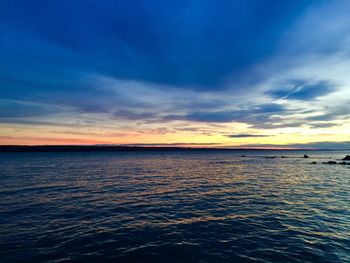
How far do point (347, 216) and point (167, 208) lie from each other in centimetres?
1536

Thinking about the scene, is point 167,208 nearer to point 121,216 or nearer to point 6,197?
point 121,216

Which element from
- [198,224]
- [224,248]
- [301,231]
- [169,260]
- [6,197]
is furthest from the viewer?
[6,197]

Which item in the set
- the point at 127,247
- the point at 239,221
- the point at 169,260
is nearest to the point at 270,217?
the point at 239,221

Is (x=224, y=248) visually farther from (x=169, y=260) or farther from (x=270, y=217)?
(x=270, y=217)

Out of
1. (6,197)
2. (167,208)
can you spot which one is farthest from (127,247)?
(6,197)

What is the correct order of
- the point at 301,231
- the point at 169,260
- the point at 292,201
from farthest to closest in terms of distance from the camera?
1. the point at 292,201
2. the point at 301,231
3. the point at 169,260

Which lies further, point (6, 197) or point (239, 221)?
point (6, 197)

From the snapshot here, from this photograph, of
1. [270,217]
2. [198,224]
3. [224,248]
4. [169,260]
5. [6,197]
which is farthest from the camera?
[6,197]

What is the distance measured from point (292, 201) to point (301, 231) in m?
9.90

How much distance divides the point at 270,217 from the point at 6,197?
1126 inches

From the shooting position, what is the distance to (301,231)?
15680 millimetres

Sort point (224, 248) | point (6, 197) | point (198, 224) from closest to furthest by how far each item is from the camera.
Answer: point (224, 248)
point (198, 224)
point (6, 197)

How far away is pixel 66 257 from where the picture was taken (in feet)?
39.0

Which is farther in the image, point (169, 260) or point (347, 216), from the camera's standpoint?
point (347, 216)
